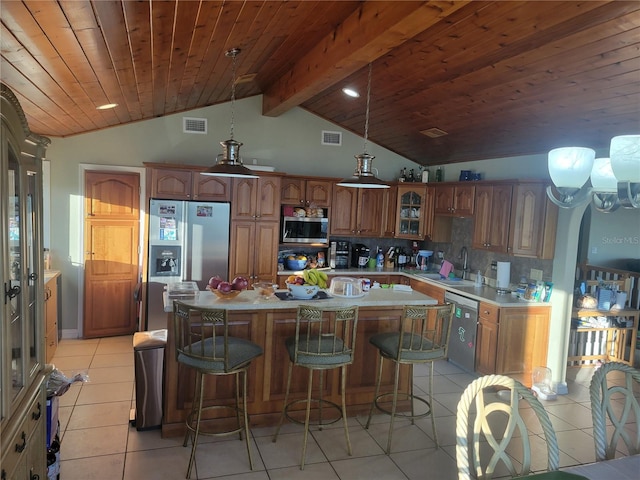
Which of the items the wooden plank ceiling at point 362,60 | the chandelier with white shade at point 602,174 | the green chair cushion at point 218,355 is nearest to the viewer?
the chandelier with white shade at point 602,174

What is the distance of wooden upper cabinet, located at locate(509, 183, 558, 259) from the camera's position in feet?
15.4

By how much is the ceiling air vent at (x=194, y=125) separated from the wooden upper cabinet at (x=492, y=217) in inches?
140

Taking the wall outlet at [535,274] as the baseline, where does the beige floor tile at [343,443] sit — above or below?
below

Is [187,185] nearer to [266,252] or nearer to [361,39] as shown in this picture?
[266,252]

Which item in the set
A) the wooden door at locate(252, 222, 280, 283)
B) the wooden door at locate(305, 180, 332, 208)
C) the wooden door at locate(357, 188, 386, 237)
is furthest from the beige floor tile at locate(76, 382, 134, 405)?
the wooden door at locate(357, 188, 386, 237)

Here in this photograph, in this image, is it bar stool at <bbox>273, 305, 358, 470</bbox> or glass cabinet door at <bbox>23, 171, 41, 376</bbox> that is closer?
glass cabinet door at <bbox>23, 171, 41, 376</bbox>

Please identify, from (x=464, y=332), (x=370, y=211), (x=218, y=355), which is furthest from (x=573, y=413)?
(x=370, y=211)

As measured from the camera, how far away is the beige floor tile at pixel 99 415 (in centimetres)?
359

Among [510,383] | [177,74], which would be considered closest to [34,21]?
[177,74]

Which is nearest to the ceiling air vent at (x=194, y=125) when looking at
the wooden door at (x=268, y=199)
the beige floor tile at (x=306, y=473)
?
the wooden door at (x=268, y=199)

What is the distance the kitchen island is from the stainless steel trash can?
0.38 ft

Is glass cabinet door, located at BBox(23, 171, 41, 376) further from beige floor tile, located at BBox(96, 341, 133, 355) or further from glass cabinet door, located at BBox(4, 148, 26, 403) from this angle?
beige floor tile, located at BBox(96, 341, 133, 355)

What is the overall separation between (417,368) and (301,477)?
254 centimetres

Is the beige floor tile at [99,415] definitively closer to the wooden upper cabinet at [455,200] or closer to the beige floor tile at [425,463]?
the beige floor tile at [425,463]
